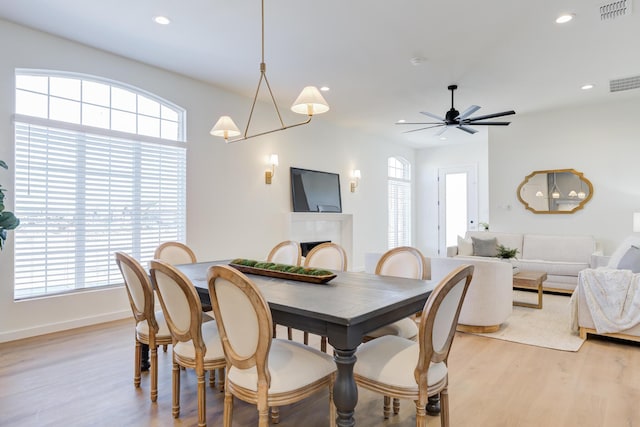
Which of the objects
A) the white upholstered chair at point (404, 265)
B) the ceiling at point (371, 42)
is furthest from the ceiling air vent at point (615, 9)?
the white upholstered chair at point (404, 265)

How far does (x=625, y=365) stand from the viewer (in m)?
2.98

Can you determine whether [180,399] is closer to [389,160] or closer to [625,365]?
[625,365]

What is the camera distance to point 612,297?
3.37 metres

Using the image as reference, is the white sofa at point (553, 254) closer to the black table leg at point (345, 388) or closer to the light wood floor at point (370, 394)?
the light wood floor at point (370, 394)

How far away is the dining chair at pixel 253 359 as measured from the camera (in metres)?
1.60

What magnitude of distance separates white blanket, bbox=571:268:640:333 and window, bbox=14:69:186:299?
446cm

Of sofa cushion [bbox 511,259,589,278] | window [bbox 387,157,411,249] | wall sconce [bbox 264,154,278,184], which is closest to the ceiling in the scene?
wall sconce [bbox 264,154,278,184]

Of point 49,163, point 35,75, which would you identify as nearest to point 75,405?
point 49,163

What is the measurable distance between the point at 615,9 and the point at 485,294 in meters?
2.72

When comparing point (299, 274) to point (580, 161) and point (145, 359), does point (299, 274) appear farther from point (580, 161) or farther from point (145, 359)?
point (580, 161)

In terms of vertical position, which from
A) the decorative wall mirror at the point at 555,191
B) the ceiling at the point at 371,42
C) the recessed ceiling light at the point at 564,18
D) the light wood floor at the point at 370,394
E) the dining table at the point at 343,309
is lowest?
the light wood floor at the point at 370,394

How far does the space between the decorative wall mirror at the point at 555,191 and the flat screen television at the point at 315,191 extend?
335 centimetres

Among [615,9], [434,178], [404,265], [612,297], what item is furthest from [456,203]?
[404,265]

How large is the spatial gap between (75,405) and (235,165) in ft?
11.8
